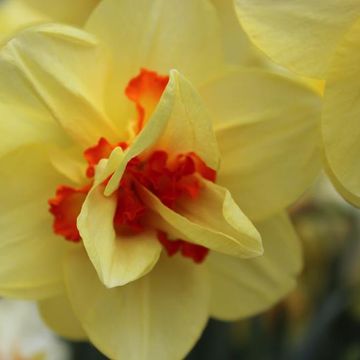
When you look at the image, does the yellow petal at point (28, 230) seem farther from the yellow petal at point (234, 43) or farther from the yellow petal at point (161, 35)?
the yellow petal at point (234, 43)

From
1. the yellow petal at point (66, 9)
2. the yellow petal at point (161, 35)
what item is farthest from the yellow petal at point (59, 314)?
the yellow petal at point (66, 9)

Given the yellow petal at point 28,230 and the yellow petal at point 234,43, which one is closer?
the yellow petal at point 28,230

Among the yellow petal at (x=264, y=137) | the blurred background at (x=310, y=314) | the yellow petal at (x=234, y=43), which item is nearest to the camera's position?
the yellow petal at (x=264, y=137)

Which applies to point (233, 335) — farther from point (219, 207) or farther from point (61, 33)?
point (61, 33)

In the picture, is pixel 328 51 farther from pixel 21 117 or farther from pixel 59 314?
pixel 59 314

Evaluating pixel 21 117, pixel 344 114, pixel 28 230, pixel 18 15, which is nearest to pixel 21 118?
pixel 21 117

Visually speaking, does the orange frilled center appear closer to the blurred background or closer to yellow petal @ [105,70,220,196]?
yellow petal @ [105,70,220,196]

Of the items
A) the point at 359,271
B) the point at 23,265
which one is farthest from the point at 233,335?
the point at 23,265
